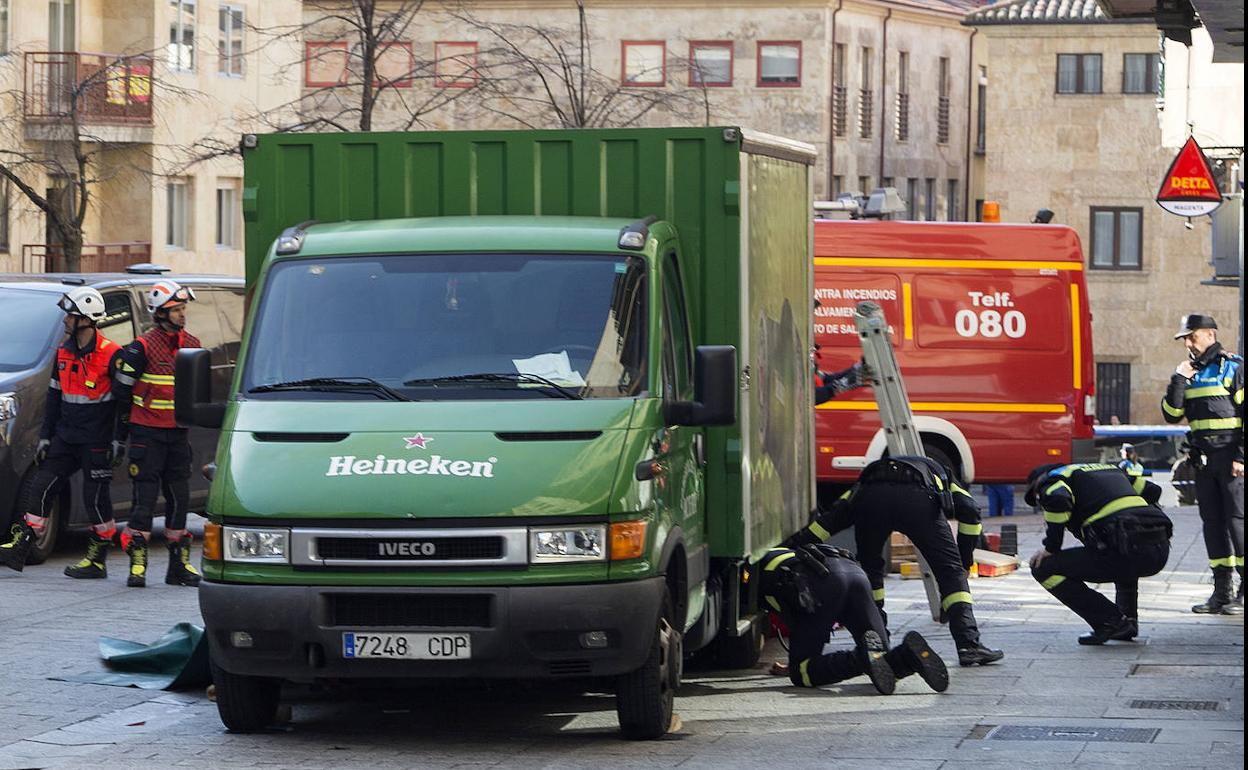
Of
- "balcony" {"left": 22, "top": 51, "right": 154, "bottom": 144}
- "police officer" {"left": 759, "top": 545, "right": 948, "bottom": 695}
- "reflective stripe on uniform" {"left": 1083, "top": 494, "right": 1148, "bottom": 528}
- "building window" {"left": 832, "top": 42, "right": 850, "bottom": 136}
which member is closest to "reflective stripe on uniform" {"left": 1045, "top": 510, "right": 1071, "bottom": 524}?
"reflective stripe on uniform" {"left": 1083, "top": 494, "right": 1148, "bottom": 528}

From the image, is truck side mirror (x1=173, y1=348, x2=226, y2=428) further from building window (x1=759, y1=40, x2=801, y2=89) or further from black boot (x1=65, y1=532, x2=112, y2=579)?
building window (x1=759, y1=40, x2=801, y2=89)

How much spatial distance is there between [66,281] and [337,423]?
766cm

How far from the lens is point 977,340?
854 inches

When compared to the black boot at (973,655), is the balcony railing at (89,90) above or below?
above

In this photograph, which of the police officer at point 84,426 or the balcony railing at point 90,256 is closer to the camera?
the police officer at point 84,426

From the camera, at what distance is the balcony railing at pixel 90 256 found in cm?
3941

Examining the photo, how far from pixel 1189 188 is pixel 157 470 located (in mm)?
9082

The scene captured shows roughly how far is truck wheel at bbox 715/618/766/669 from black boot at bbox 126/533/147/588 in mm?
4108

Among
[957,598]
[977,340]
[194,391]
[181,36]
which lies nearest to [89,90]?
[181,36]

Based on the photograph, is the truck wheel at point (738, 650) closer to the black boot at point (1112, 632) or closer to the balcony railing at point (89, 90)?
the black boot at point (1112, 632)

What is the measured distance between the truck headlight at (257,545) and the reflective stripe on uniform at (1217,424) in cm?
738

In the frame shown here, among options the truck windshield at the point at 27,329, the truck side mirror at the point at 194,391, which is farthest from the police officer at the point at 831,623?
the truck windshield at the point at 27,329

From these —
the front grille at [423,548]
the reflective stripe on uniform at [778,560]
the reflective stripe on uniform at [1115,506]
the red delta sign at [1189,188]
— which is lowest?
the reflective stripe on uniform at [778,560]

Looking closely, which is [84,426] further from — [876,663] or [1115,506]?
[1115,506]
